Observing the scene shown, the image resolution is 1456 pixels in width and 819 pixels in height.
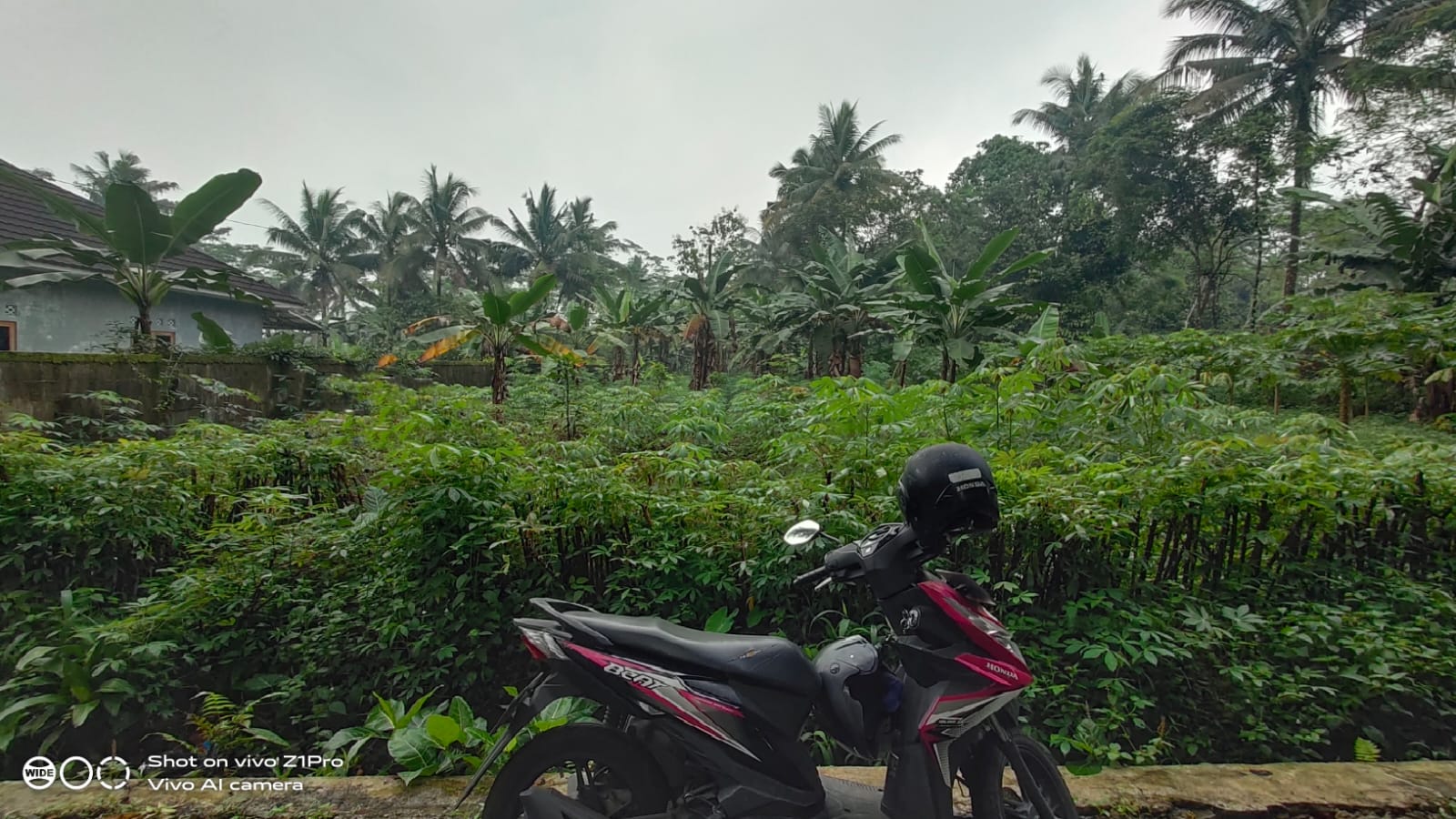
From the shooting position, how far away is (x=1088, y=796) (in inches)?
83.6

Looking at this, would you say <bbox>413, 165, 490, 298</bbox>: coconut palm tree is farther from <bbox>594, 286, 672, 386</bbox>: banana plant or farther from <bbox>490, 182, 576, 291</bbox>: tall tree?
<bbox>594, 286, 672, 386</bbox>: banana plant

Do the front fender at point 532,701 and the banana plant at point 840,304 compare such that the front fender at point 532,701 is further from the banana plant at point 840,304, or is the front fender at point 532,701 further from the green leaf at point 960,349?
the banana plant at point 840,304

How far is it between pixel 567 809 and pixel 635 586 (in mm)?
1109

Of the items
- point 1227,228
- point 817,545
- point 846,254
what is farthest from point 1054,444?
point 1227,228

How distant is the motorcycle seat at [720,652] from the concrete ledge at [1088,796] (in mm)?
642

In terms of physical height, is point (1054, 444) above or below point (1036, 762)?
above

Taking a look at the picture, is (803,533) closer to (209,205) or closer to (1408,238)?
(209,205)

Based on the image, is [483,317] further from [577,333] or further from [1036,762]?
[1036,762]

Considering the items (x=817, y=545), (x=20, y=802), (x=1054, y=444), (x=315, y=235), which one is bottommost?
(x=20, y=802)

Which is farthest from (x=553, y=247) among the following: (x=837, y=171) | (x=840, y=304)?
(x=840, y=304)

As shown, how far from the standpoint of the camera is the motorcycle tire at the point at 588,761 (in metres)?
1.72

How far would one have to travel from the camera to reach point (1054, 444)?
4.07 metres

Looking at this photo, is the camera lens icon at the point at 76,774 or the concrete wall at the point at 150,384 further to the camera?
the concrete wall at the point at 150,384

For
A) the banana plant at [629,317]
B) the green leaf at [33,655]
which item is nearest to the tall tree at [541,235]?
the banana plant at [629,317]
